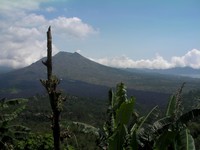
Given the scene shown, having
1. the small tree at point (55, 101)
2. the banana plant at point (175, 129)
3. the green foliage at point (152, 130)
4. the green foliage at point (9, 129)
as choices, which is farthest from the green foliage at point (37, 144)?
the small tree at point (55, 101)

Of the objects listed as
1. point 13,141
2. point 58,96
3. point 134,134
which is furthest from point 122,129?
point 13,141

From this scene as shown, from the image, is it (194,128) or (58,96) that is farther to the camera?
(194,128)

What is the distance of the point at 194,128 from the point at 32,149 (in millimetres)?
45456

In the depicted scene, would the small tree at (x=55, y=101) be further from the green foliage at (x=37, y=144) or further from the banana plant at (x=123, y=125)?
the green foliage at (x=37, y=144)

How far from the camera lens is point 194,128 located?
60250mm

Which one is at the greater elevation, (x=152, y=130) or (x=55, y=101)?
(x=55, y=101)

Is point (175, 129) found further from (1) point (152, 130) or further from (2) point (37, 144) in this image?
(2) point (37, 144)

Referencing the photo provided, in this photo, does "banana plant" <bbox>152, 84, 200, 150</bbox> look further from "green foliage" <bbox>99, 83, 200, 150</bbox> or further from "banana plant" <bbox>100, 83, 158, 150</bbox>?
"banana plant" <bbox>100, 83, 158, 150</bbox>

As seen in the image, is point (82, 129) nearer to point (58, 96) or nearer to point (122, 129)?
point (122, 129)

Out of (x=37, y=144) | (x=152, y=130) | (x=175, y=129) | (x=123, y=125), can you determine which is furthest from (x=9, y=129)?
(x=175, y=129)

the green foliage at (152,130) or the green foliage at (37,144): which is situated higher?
the green foliage at (152,130)

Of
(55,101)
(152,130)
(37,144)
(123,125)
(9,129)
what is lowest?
(37,144)

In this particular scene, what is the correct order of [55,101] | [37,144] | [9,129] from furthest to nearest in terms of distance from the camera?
[9,129] → [37,144] → [55,101]

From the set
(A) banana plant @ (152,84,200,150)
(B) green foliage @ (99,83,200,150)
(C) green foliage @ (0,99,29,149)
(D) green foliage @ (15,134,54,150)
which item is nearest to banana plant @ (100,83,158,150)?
(B) green foliage @ (99,83,200,150)
